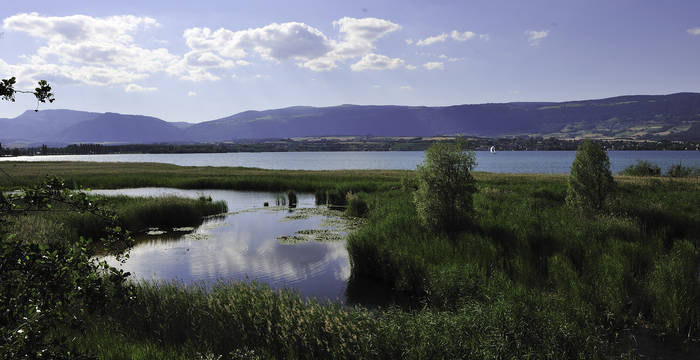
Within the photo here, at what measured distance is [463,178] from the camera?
18.9 metres

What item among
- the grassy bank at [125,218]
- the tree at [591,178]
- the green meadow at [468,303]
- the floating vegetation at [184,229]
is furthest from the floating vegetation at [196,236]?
the tree at [591,178]

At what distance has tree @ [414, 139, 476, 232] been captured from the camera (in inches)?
739

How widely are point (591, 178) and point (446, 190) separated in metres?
8.61

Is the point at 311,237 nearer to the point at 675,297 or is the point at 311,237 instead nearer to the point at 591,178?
the point at 591,178

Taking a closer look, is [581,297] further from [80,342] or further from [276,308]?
[80,342]

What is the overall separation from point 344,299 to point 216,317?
18.0 ft

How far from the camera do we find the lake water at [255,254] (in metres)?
16.7

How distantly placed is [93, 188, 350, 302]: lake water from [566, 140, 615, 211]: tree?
13.1 meters

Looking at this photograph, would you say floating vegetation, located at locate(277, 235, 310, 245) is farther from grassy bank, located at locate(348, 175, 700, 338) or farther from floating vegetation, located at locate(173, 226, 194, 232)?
floating vegetation, located at locate(173, 226, 194, 232)

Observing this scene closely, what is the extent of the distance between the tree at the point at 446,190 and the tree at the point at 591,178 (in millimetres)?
6735

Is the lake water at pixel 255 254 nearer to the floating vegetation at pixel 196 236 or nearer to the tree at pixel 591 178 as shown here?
the floating vegetation at pixel 196 236

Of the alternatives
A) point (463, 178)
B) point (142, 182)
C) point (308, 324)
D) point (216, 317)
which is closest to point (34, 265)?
point (308, 324)

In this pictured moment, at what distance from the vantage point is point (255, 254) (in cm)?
2058

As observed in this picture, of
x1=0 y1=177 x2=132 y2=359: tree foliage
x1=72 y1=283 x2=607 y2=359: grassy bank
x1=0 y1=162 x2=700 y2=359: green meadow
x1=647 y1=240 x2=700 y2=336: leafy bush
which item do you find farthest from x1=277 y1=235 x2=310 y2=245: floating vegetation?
x1=0 y1=177 x2=132 y2=359: tree foliage
